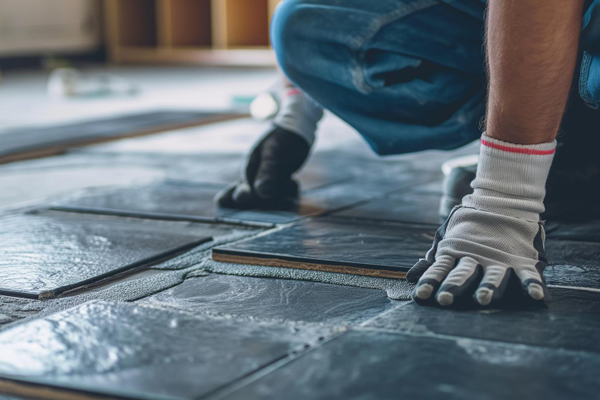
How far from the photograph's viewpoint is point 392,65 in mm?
1441

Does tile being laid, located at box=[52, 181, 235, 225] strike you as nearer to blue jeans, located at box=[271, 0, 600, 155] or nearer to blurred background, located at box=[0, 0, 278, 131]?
blue jeans, located at box=[271, 0, 600, 155]

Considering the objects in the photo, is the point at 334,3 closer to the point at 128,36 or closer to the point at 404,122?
the point at 404,122

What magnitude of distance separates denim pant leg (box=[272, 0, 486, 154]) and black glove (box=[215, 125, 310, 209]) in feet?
0.35

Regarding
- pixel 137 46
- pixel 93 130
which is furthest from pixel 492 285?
pixel 137 46

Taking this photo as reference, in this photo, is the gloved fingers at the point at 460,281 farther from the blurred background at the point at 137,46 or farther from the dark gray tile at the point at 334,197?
the blurred background at the point at 137,46

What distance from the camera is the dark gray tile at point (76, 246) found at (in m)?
1.04

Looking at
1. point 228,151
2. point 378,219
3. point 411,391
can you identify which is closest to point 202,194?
point 378,219

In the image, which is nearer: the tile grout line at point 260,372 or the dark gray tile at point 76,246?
the tile grout line at point 260,372

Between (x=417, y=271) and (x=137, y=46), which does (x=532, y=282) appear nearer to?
(x=417, y=271)

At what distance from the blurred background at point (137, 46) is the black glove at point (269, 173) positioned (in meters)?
2.71

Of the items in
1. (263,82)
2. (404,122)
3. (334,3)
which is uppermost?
(334,3)

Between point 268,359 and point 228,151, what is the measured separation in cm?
157

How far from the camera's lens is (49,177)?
6.27 ft

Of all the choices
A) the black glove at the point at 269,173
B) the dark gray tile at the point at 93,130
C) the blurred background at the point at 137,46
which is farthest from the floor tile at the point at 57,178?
the blurred background at the point at 137,46
